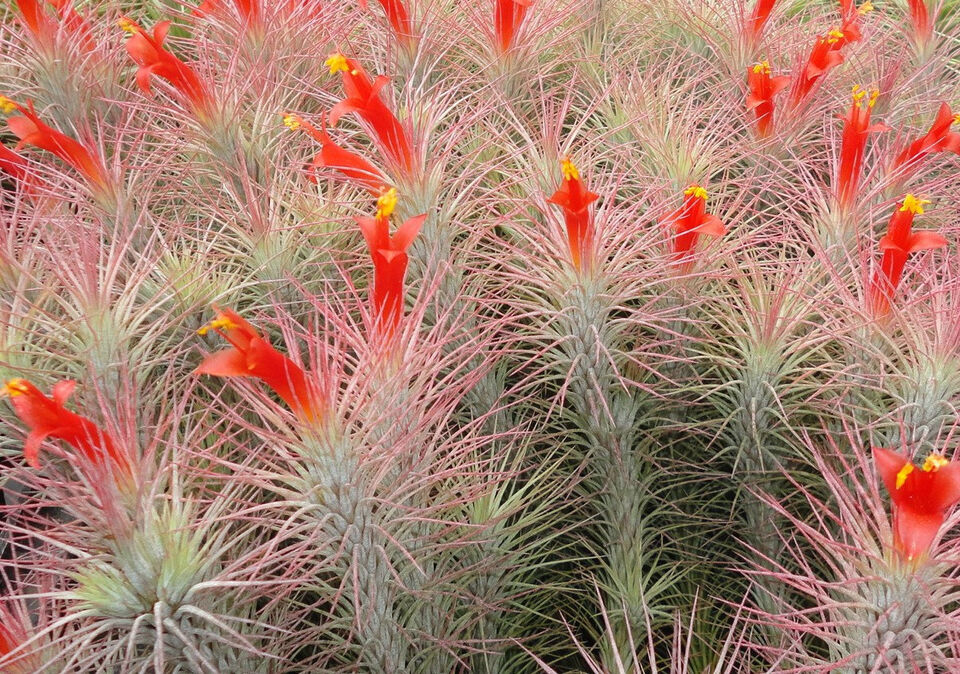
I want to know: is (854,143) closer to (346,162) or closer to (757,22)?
(757,22)

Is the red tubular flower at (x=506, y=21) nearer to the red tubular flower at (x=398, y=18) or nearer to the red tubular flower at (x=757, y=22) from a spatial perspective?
the red tubular flower at (x=398, y=18)

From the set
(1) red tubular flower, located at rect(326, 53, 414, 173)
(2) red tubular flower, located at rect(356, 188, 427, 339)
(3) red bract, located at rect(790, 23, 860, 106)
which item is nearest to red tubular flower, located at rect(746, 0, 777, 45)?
(3) red bract, located at rect(790, 23, 860, 106)

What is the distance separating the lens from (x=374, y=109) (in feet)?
3.28

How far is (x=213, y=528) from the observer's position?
2.78ft

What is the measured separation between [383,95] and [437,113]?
0.08 m

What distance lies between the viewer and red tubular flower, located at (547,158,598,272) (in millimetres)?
880

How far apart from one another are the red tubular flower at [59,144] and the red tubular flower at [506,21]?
597 millimetres

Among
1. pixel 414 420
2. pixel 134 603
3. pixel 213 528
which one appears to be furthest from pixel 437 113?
pixel 134 603

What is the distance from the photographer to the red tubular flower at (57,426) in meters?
0.70

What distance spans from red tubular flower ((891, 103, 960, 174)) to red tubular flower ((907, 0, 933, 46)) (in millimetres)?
478

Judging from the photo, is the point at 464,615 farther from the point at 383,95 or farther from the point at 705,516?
the point at 383,95

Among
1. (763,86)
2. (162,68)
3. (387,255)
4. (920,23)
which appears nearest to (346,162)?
(387,255)

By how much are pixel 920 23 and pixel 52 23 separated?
1450mm

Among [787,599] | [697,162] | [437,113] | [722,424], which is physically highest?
[437,113]
